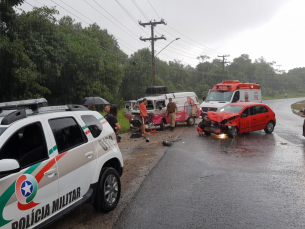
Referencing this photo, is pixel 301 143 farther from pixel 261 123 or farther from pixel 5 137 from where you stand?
pixel 5 137

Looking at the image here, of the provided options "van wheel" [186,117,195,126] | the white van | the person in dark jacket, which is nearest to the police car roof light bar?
the person in dark jacket

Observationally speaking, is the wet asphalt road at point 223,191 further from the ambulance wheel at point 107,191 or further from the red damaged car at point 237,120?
the red damaged car at point 237,120

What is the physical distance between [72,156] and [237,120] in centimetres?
1012

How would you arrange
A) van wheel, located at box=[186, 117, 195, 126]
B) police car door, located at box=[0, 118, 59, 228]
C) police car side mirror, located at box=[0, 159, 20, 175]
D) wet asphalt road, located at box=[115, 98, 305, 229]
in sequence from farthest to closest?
van wheel, located at box=[186, 117, 195, 126]
wet asphalt road, located at box=[115, 98, 305, 229]
police car door, located at box=[0, 118, 59, 228]
police car side mirror, located at box=[0, 159, 20, 175]

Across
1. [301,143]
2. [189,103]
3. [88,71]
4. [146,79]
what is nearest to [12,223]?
[301,143]

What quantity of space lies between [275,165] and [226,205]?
365 centimetres

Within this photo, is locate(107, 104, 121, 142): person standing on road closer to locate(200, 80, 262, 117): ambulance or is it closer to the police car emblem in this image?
the police car emblem

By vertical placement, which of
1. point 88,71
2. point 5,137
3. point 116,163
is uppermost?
point 88,71

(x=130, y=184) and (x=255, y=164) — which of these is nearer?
Result: (x=130, y=184)

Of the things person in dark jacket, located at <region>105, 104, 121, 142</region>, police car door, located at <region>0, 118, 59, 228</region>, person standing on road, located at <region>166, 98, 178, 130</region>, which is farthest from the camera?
person standing on road, located at <region>166, 98, 178, 130</region>

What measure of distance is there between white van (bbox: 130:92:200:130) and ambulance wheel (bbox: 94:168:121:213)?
428 inches

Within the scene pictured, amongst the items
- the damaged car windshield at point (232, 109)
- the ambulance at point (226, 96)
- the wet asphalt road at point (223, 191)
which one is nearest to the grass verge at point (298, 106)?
the ambulance at point (226, 96)

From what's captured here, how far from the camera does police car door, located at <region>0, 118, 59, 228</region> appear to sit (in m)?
3.09

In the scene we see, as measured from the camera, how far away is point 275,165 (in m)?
8.24
